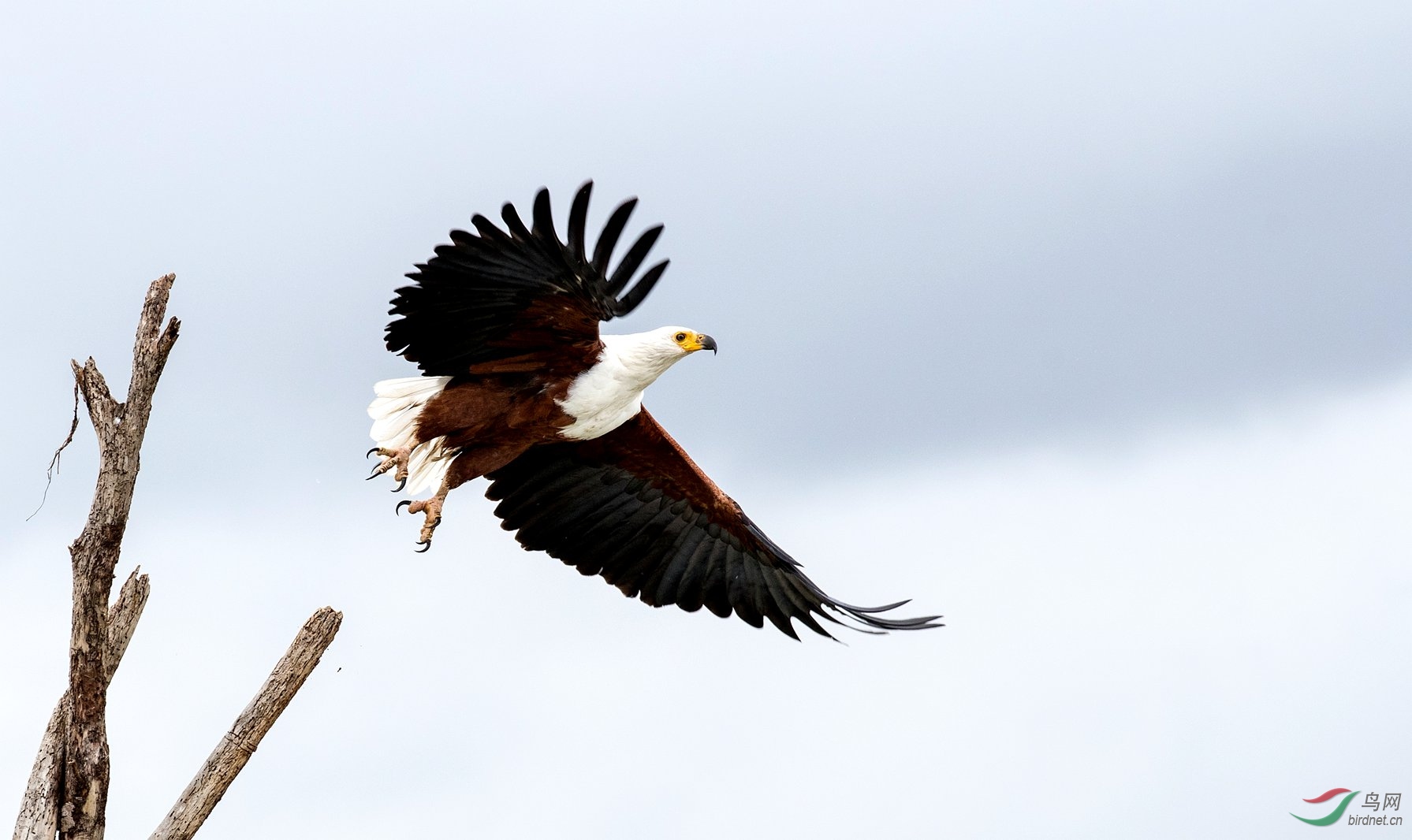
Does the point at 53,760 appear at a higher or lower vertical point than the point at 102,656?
lower

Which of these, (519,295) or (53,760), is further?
(519,295)

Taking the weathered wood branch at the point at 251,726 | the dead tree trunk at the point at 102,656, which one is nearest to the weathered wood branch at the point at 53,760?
the dead tree trunk at the point at 102,656

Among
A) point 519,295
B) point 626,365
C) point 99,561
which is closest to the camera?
point 99,561

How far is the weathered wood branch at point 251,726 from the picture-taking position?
7.43 m

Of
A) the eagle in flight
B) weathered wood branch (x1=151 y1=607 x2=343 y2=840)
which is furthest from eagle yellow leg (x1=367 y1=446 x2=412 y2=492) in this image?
weathered wood branch (x1=151 y1=607 x2=343 y2=840)

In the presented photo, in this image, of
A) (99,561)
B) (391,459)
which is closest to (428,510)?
(391,459)

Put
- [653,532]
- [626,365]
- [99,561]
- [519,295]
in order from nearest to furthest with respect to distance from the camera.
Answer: [99,561] → [519,295] → [626,365] → [653,532]

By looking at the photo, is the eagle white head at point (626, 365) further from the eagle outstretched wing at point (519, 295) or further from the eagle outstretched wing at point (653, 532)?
the eagle outstretched wing at point (653, 532)

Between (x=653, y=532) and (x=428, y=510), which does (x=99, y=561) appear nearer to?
(x=428, y=510)

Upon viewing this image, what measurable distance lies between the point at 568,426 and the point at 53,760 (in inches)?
131

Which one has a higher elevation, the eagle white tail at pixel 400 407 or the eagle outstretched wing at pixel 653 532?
the eagle white tail at pixel 400 407

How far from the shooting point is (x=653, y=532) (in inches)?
401

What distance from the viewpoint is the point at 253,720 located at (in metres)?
7.46

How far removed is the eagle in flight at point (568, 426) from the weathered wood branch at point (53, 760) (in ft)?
5.79
